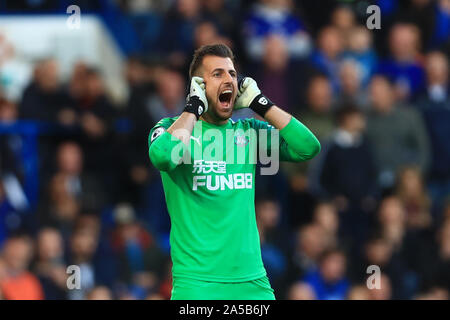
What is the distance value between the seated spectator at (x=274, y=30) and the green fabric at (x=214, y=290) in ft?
20.0

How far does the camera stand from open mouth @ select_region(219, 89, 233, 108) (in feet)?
19.8

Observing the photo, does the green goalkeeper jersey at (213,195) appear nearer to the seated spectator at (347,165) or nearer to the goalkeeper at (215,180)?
the goalkeeper at (215,180)

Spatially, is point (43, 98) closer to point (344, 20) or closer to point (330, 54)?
point (330, 54)

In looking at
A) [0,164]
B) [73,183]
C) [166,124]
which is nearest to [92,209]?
[73,183]

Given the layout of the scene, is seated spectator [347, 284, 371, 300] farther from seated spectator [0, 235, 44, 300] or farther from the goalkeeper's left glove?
the goalkeeper's left glove

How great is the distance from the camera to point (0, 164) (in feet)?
36.4

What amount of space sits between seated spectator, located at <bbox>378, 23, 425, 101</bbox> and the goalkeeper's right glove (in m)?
5.96

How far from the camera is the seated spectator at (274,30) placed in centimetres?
1185

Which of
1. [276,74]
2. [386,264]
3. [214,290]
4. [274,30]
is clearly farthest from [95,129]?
[214,290]

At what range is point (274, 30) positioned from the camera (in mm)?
11938

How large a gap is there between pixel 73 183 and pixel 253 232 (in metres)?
5.28

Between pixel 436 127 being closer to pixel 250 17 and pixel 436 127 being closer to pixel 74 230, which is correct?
pixel 250 17

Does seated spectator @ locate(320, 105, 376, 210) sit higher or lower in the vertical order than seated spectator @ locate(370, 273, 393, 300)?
higher

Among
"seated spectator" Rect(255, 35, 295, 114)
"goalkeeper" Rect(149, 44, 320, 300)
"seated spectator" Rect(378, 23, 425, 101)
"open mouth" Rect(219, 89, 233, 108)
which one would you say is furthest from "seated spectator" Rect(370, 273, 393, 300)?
"open mouth" Rect(219, 89, 233, 108)
